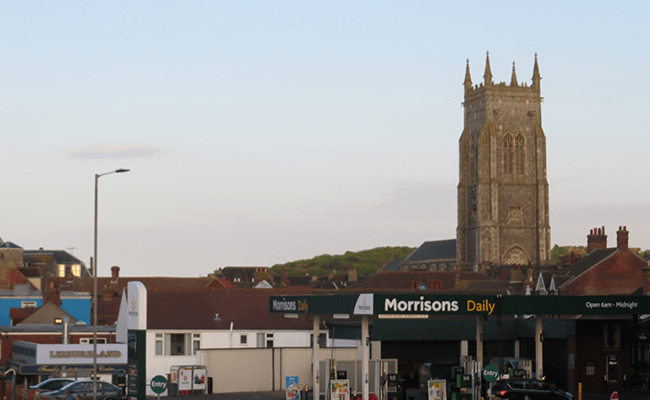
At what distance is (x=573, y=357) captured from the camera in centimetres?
4775

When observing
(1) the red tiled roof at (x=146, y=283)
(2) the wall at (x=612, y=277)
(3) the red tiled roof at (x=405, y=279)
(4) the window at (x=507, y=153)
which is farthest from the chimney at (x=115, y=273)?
(4) the window at (x=507, y=153)

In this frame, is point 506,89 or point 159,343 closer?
point 159,343

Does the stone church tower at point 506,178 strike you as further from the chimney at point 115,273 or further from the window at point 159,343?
the window at point 159,343

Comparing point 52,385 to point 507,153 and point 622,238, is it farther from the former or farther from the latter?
point 507,153

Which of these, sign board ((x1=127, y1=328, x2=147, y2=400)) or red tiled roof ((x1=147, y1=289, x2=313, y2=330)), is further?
red tiled roof ((x1=147, y1=289, x2=313, y2=330))

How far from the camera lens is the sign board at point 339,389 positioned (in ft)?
128

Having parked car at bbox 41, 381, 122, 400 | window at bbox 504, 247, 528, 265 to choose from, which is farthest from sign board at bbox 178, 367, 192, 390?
window at bbox 504, 247, 528, 265

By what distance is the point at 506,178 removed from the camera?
161 metres

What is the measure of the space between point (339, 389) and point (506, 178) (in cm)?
12594

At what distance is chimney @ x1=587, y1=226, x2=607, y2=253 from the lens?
107375 millimetres

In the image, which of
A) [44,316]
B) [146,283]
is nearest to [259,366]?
[44,316]

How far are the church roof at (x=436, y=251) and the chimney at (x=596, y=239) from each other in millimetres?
58796

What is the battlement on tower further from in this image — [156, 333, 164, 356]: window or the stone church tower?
[156, 333, 164, 356]: window

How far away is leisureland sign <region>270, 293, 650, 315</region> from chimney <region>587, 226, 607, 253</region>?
6673 cm
